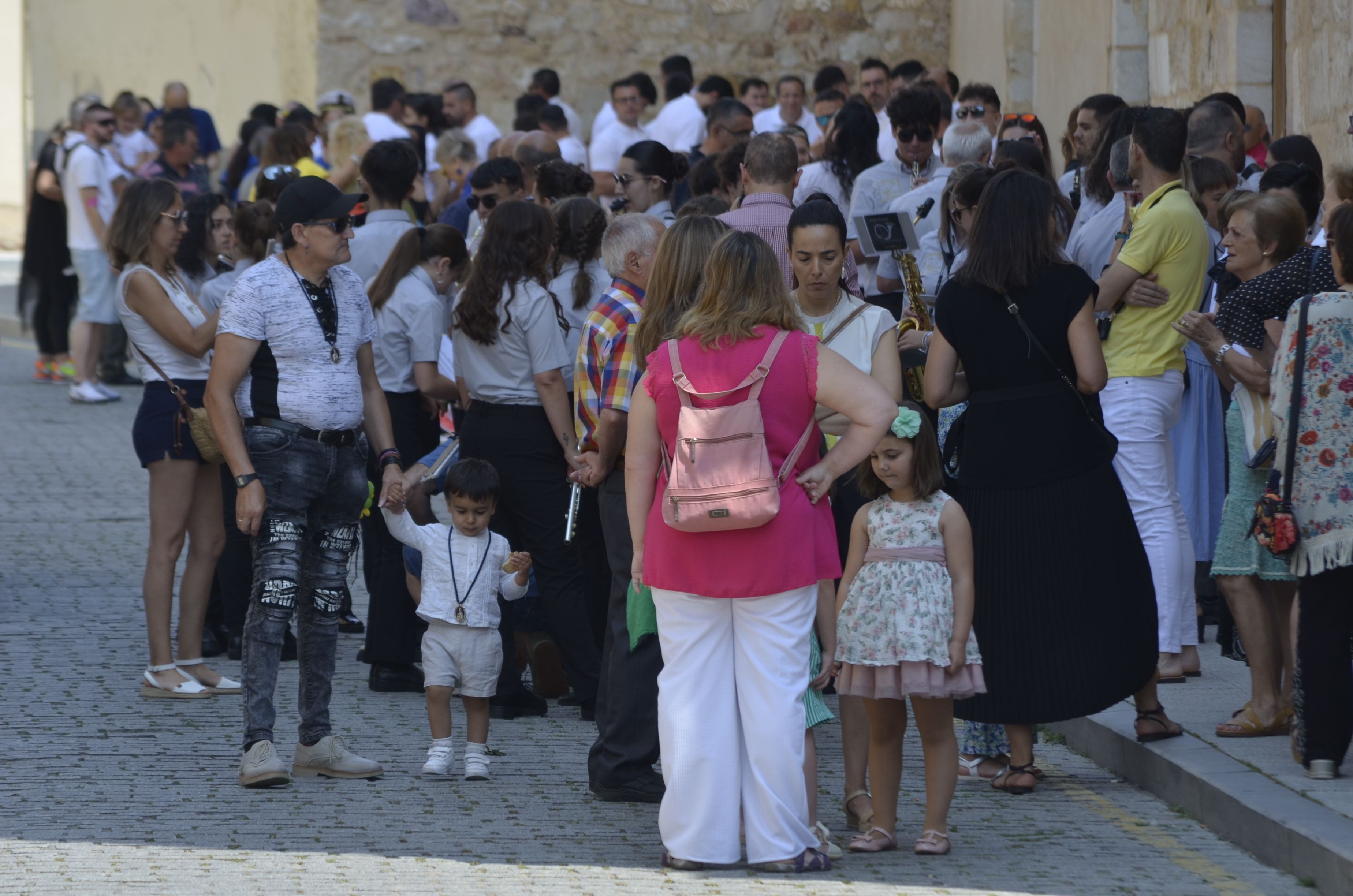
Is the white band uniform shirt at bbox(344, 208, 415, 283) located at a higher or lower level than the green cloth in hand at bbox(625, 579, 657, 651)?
higher

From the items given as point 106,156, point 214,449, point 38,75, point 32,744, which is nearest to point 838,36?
point 106,156

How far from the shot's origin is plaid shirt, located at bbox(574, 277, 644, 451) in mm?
5875

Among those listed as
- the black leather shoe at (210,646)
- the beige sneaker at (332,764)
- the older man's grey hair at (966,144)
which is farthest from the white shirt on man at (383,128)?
the beige sneaker at (332,764)

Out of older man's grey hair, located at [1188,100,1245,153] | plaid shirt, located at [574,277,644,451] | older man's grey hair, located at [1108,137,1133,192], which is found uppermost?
older man's grey hair, located at [1188,100,1245,153]

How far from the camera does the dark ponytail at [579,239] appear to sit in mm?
7059

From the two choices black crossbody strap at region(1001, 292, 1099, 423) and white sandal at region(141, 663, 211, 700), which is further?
white sandal at region(141, 663, 211, 700)

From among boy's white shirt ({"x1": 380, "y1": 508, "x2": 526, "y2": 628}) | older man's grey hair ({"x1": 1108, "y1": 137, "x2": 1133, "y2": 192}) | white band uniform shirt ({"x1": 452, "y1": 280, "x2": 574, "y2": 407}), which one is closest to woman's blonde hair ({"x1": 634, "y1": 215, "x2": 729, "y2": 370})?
boy's white shirt ({"x1": 380, "y1": 508, "x2": 526, "y2": 628})

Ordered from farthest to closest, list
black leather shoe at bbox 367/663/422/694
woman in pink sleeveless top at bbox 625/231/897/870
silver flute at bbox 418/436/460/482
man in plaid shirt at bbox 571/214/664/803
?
black leather shoe at bbox 367/663/422/694 < silver flute at bbox 418/436/460/482 < man in plaid shirt at bbox 571/214/664/803 < woman in pink sleeveless top at bbox 625/231/897/870

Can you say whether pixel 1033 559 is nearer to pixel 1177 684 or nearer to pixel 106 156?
pixel 1177 684

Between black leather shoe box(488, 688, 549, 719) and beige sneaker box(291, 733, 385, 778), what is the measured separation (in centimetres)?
96

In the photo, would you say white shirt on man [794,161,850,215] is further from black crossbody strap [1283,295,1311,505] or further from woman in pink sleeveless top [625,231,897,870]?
woman in pink sleeveless top [625,231,897,870]

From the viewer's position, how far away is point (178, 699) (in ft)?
23.2

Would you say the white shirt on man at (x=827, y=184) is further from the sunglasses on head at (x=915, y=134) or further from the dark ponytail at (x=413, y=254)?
the dark ponytail at (x=413, y=254)

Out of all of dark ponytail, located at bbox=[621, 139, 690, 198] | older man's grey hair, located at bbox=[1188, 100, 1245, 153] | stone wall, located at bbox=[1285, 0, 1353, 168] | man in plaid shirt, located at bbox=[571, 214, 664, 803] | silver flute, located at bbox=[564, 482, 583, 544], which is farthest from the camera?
stone wall, located at bbox=[1285, 0, 1353, 168]
